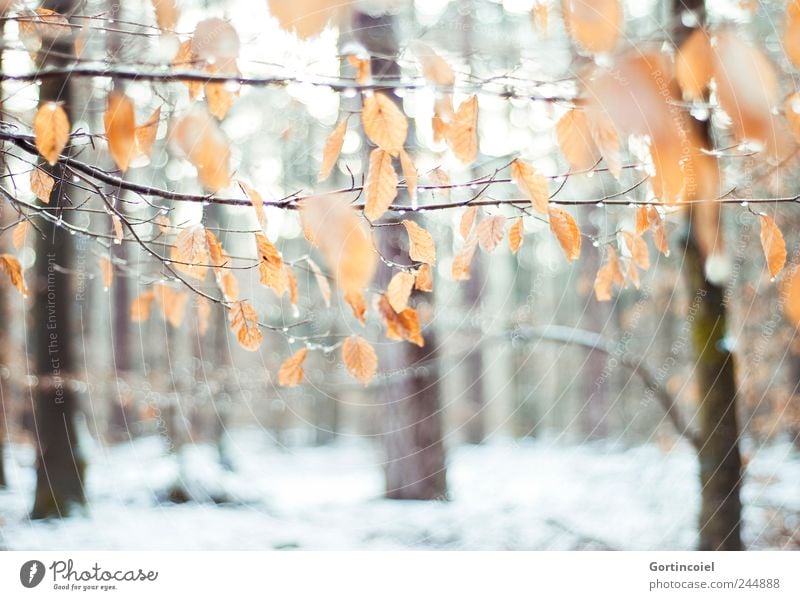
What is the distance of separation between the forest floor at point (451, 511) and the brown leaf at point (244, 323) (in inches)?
21.3

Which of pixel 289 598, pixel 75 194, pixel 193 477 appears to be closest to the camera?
pixel 289 598

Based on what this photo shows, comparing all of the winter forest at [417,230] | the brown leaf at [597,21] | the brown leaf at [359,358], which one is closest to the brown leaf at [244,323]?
the winter forest at [417,230]

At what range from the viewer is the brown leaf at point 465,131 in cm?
58

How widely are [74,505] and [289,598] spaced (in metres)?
0.94

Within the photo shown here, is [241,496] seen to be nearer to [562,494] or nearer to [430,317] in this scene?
[430,317]

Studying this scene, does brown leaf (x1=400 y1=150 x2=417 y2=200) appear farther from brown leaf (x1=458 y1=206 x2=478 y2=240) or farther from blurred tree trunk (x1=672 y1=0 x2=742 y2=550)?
blurred tree trunk (x1=672 y1=0 x2=742 y2=550)

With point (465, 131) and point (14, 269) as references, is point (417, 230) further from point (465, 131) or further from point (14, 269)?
point (14, 269)

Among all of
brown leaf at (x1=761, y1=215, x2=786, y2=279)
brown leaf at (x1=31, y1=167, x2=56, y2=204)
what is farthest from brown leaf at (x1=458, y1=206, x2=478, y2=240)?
brown leaf at (x1=31, y1=167, x2=56, y2=204)

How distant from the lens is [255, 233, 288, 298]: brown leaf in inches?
25.1

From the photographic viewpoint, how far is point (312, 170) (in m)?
2.08

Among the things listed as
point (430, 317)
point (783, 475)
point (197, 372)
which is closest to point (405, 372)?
point (430, 317)

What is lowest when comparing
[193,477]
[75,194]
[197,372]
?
[193,477]

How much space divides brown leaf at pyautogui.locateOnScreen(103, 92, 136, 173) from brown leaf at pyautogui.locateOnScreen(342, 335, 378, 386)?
14.3 inches

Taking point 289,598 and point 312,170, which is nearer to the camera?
point 289,598
